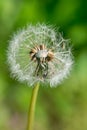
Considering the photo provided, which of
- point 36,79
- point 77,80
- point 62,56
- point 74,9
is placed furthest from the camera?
point 77,80

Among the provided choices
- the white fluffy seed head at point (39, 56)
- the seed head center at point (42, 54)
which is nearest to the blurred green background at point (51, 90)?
the white fluffy seed head at point (39, 56)

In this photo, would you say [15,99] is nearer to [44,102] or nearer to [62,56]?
[44,102]

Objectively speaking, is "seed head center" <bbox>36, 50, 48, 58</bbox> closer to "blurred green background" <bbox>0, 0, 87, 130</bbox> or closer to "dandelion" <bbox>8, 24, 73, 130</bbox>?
"dandelion" <bbox>8, 24, 73, 130</bbox>

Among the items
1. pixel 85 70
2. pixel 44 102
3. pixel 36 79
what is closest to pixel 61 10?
pixel 85 70

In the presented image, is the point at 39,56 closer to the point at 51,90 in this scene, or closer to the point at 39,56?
the point at 39,56

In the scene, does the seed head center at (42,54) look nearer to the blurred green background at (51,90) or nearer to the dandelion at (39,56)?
the dandelion at (39,56)

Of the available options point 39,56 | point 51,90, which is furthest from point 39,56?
point 51,90
